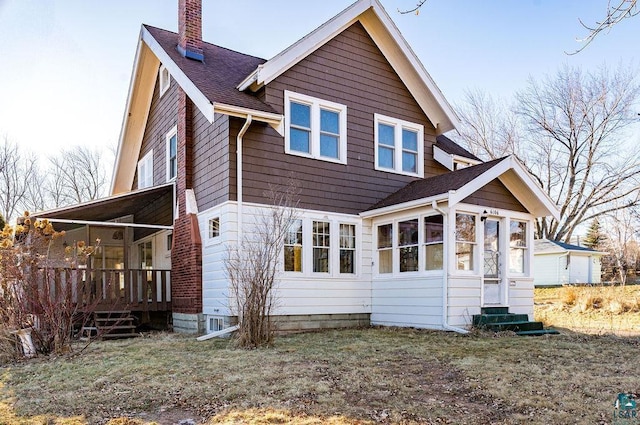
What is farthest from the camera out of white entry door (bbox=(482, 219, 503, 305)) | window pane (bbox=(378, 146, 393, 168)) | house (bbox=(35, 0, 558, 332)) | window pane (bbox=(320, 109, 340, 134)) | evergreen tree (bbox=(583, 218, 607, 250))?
evergreen tree (bbox=(583, 218, 607, 250))

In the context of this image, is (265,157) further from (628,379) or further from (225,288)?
(628,379)

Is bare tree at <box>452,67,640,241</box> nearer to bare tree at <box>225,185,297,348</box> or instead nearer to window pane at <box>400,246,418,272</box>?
window pane at <box>400,246,418,272</box>

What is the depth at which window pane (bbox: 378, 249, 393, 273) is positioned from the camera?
12140 millimetres

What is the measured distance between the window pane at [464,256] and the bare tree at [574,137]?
21631 millimetres

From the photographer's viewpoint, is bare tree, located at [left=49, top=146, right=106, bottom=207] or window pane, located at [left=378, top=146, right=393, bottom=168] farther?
bare tree, located at [left=49, top=146, right=106, bottom=207]

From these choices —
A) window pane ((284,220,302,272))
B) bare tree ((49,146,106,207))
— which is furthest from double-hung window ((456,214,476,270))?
bare tree ((49,146,106,207))

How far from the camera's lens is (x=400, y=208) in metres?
11.3

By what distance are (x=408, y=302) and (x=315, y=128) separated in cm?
440

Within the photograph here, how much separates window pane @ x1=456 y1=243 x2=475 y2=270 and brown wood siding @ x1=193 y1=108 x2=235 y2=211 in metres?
4.83

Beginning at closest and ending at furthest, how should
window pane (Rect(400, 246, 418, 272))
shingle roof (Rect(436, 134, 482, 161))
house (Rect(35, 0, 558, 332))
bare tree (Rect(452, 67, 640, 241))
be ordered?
1. house (Rect(35, 0, 558, 332))
2. window pane (Rect(400, 246, 418, 272))
3. shingle roof (Rect(436, 134, 482, 161))
4. bare tree (Rect(452, 67, 640, 241))

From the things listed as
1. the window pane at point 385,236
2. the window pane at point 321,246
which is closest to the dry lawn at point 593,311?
the window pane at point 385,236

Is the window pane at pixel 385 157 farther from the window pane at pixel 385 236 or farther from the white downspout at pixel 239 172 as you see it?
the white downspout at pixel 239 172

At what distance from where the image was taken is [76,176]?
37.1m

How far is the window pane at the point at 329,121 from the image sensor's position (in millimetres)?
12062
